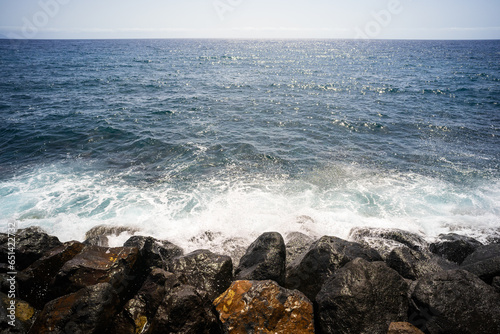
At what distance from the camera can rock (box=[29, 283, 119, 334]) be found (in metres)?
4.83

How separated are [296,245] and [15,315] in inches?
308

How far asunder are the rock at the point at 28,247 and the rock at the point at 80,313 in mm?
3197

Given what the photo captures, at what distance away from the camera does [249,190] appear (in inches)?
512

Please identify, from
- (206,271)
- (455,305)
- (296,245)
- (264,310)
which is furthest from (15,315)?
(455,305)

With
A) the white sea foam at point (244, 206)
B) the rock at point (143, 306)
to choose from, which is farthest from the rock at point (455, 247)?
the rock at point (143, 306)

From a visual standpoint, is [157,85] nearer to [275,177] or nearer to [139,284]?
[275,177]

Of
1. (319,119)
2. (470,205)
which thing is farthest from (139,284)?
(319,119)

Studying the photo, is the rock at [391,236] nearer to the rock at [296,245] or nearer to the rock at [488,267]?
the rock at [296,245]

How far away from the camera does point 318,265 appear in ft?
22.2

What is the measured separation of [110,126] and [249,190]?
1403 cm

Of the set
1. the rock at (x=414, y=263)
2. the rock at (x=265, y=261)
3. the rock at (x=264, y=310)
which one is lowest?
the rock at (x=414, y=263)

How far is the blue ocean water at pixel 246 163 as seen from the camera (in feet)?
36.1

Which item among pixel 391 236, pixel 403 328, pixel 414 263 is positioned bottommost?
pixel 391 236

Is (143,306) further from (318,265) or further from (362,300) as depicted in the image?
(362,300)
